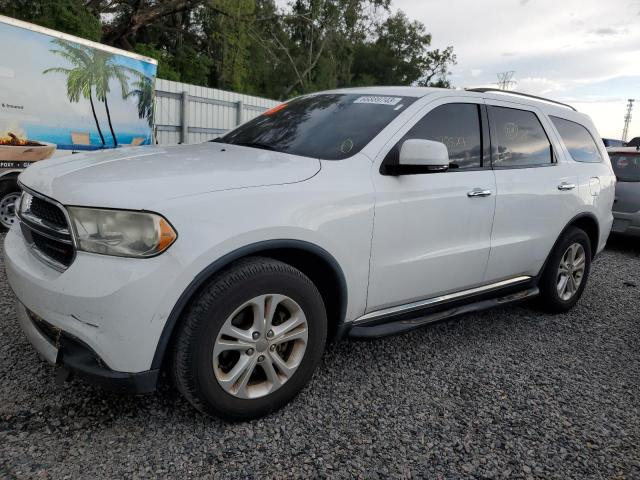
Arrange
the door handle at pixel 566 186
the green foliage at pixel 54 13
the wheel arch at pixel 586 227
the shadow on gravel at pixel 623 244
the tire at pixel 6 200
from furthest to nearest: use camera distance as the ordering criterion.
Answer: the green foliage at pixel 54 13 < the shadow on gravel at pixel 623 244 < the tire at pixel 6 200 < the wheel arch at pixel 586 227 < the door handle at pixel 566 186

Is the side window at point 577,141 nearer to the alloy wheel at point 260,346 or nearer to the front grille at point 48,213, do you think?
the alloy wheel at point 260,346

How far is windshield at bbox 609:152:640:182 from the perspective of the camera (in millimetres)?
6953

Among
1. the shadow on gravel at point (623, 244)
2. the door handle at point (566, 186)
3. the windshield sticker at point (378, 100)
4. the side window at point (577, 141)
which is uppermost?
the windshield sticker at point (378, 100)

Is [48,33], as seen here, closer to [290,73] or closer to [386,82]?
[290,73]

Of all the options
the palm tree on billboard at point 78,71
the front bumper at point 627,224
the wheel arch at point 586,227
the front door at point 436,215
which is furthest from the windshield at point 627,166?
the palm tree on billboard at point 78,71

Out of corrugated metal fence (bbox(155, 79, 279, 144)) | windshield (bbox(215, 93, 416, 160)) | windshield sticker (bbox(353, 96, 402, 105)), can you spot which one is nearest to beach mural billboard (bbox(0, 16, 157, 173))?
corrugated metal fence (bbox(155, 79, 279, 144))

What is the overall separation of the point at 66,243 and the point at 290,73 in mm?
30679

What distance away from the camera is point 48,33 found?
6133 mm

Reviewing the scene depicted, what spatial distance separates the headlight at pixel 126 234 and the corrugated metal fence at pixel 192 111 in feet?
27.0

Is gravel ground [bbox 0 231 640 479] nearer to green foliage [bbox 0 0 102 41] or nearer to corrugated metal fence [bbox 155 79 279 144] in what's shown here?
corrugated metal fence [bbox 155 79 279 144]

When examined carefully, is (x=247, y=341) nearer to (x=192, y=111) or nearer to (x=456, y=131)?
(x=456, y=131)

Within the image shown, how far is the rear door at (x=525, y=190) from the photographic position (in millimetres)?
3354

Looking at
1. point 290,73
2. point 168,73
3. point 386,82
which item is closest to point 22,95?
point 168,73

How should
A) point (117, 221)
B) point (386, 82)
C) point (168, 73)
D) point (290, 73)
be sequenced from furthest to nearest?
point (386, 82) < point (290, 73) < point (168, 73) < point (117, 221)
